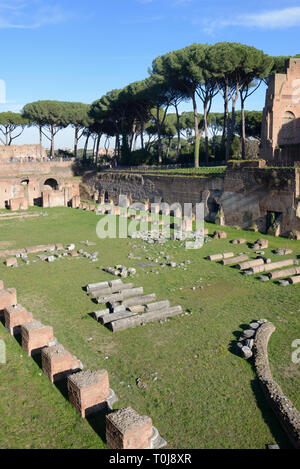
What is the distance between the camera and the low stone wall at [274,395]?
475cm

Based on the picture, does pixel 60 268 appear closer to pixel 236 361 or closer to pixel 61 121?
pixel 236 361

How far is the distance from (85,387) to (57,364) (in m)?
0.96

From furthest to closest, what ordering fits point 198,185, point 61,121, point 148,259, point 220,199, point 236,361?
point 61,121 → point 198,185 → point 220,199 → point 148,259 → point 236,361

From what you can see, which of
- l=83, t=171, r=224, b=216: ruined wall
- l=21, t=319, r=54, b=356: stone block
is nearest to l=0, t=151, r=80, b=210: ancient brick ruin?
l=83, t=171, r=224, b=216: ruined wall

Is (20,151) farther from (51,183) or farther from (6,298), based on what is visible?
(6,298)

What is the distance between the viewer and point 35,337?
6.62 meters

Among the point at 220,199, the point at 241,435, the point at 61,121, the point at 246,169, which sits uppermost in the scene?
the point at 61,121

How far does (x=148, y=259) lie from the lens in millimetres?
12898

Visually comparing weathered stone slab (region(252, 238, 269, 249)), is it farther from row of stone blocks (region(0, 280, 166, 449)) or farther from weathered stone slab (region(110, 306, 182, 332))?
row of stone blocks (region(0, 280, 166, 449))

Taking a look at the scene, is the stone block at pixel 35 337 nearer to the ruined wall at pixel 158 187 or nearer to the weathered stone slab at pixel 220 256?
the weathered stone slab at pixel 220 256

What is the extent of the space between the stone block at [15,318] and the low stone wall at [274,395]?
14.5ft

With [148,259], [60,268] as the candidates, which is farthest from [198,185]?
[60,268]

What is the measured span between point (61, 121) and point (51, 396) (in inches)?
1409

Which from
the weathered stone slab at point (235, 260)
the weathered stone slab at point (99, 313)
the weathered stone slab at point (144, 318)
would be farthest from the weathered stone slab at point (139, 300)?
the weathered stone slab at point (235, 260)
